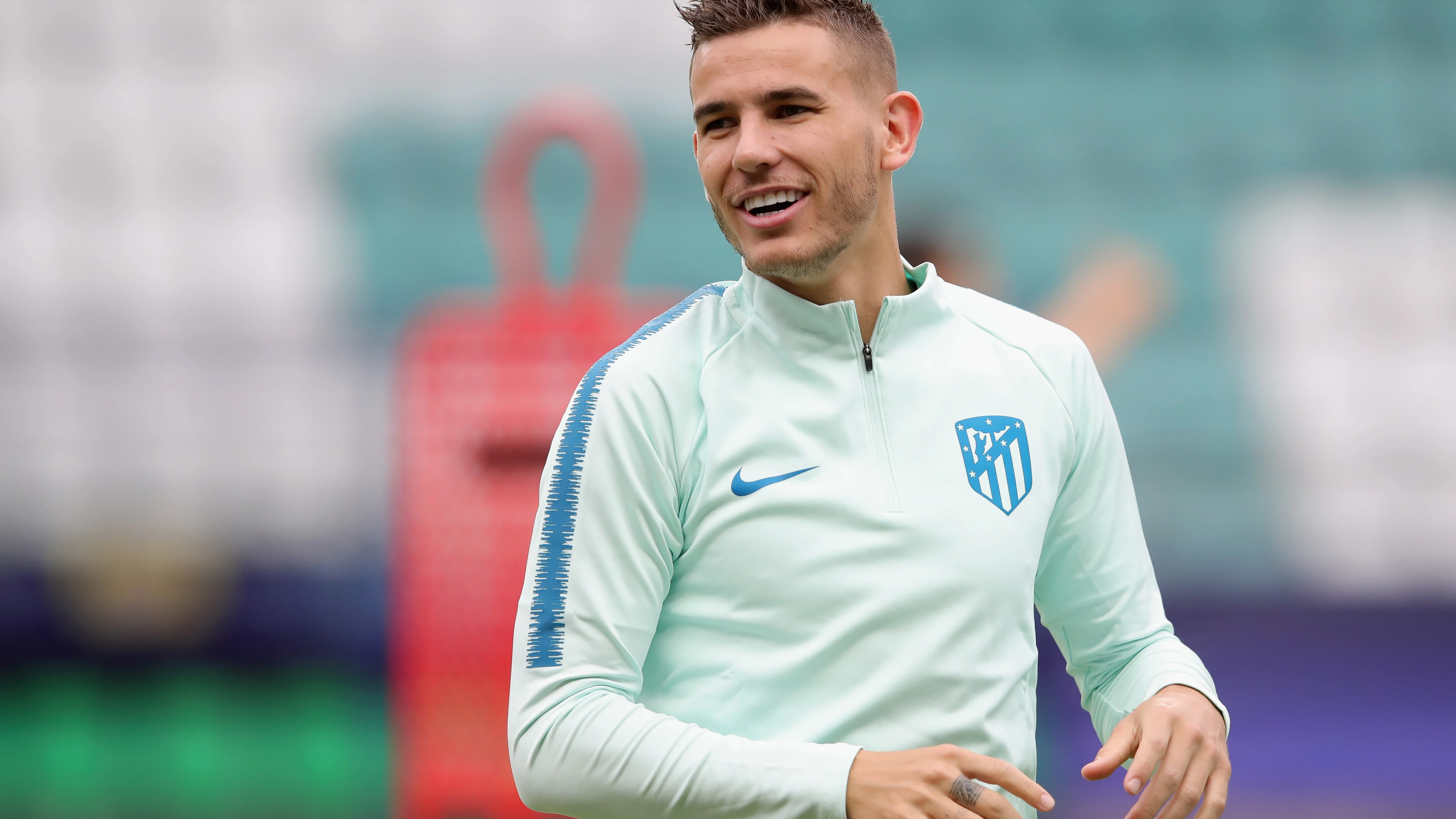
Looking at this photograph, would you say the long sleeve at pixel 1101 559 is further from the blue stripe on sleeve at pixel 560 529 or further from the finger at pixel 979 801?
the blue stripe on sleeve at pixel 560 529

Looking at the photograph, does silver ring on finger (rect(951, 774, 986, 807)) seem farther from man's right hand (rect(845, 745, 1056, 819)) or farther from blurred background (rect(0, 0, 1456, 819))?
blurred background (rect(0, 0, 1456, 819))

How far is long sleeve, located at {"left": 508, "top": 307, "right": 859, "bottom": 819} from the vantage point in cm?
102

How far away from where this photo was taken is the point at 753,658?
1.10m

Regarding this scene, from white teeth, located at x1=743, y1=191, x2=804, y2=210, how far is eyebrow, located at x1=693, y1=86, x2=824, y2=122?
73mm

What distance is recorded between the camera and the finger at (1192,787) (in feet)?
3.52

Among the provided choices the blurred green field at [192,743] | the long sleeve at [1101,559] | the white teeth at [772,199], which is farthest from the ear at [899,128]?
the blurred green field at [192,743]

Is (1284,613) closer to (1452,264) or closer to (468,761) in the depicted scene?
(1452,264)

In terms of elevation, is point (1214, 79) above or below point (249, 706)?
above

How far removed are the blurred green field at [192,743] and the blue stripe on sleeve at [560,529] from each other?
132 inches

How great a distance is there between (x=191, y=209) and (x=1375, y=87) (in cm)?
471

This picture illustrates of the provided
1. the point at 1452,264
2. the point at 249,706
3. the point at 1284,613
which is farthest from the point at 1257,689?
the point at 249,706

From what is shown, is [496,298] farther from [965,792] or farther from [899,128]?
[965,792]

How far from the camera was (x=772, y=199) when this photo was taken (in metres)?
1.14

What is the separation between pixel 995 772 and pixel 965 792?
0.08 ft
